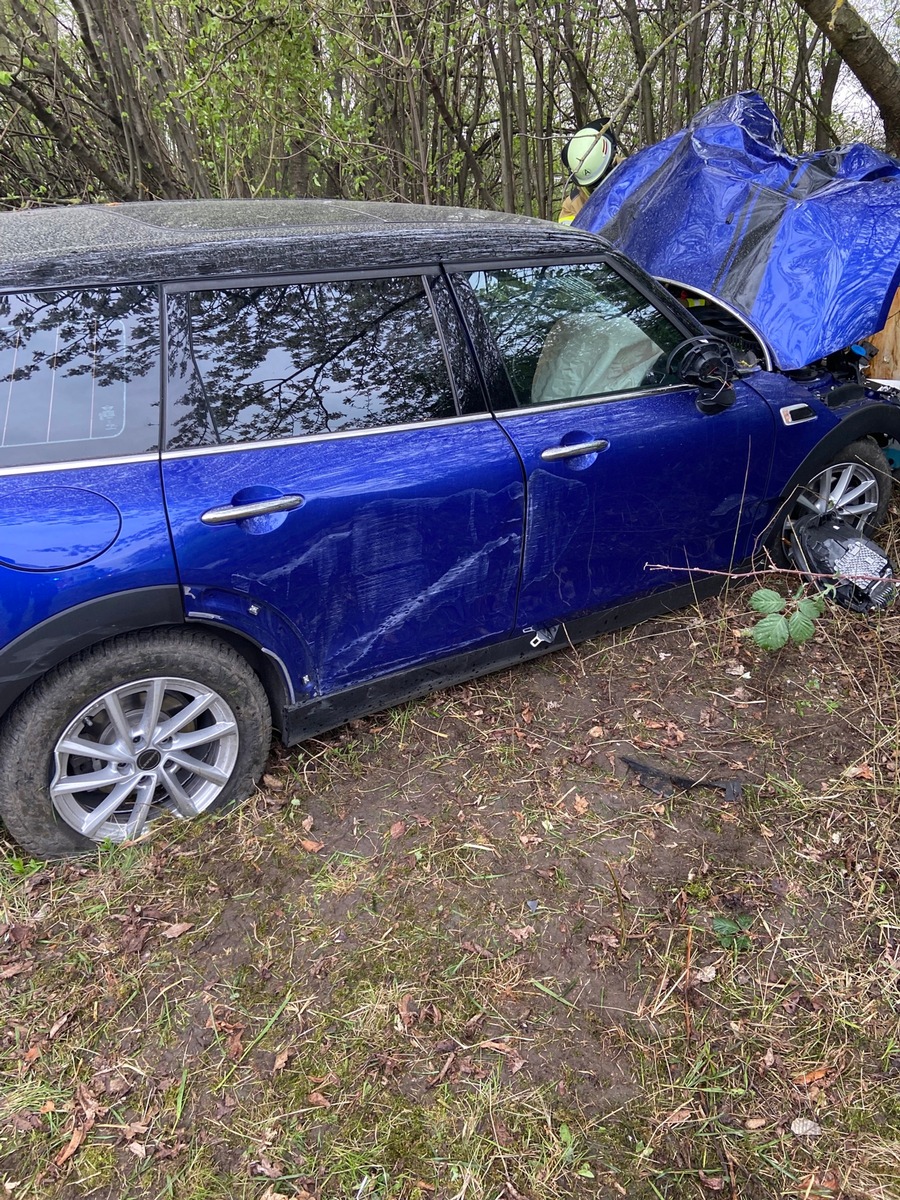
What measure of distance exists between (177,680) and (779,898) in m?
1.88

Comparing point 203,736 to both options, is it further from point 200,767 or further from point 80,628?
point 80,628

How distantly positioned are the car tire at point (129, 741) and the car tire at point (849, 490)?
2.59m

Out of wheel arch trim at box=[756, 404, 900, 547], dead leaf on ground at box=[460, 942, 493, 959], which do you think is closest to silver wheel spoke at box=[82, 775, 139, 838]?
dead leaf on ground at box=[460, 942, 493, 959]

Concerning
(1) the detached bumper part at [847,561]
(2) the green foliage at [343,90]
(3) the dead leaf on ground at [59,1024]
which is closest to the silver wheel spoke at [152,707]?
(3) the dead leaf on ground at [59,1024]

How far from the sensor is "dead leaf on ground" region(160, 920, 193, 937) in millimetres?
2139

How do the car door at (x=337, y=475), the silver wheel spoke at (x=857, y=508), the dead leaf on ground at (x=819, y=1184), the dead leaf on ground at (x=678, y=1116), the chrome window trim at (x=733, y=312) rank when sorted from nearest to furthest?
the dead leaf on ground at (x=819, y=1184)
the dead leaf on ground at (x=678, y=1116)
the car door at (x=337, y=475)
the chrome window trim at (x=733, y=312)
the silver wheel spoke at (x=857, y=508)

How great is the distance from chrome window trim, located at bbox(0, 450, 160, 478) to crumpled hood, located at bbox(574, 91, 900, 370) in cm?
263

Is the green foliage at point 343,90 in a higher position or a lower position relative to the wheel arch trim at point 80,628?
higher

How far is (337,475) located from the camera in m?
2.27

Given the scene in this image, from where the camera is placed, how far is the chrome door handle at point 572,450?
2.61m

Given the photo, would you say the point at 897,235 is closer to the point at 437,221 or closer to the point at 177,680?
the point at 437,221

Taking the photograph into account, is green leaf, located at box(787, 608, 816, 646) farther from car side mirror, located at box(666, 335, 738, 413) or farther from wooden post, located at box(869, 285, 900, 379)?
wooden post, located at box(869, 285, 900, 379)

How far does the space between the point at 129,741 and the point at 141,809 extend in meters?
0.25

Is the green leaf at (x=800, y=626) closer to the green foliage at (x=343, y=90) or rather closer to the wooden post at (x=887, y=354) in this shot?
the wooden post at (x=887, y=354)
